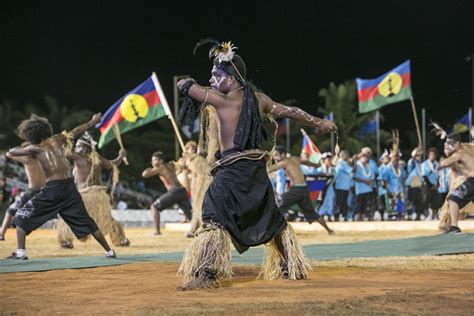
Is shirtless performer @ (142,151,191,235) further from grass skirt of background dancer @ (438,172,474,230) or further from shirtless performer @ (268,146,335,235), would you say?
grass skirt of background dancer @ (438,172,474,230)

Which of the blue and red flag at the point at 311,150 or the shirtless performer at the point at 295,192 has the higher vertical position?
the blue and red flag at the point at 311,150

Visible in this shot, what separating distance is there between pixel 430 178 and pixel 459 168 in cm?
772

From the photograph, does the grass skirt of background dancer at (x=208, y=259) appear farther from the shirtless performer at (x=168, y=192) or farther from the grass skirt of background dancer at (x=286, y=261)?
the shirtless performer at (x=168, y=192)

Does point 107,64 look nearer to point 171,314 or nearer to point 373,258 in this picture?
point 373,258

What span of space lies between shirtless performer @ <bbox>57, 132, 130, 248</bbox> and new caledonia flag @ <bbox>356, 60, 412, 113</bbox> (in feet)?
32.2

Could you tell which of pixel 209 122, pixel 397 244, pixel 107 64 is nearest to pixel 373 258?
pixel 397 244

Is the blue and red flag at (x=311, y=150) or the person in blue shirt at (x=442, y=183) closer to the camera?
the person in blue shirt at (x=442, y=183)

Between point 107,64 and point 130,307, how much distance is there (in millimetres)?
31787

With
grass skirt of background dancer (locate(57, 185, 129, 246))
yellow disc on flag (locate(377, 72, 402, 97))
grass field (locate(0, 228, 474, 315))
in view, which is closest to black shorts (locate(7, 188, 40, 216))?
grass skirt of background dancer (locate(57, 185, 129, 246))

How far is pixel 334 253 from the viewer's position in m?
10.1

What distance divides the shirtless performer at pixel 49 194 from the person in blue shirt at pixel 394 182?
11405 mm

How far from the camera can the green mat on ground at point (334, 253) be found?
8.92 m

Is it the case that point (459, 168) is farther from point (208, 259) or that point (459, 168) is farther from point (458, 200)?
point (208, 259)

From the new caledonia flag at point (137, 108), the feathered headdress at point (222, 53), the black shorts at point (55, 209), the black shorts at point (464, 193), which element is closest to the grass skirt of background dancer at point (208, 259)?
the feathered headdress at point (222, 53)
